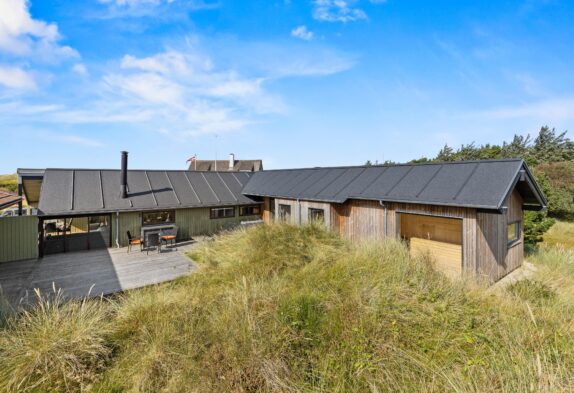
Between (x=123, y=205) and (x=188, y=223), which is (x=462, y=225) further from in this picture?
(x=123, y=205)

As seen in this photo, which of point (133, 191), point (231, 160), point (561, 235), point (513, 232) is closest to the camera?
point (513, 232)

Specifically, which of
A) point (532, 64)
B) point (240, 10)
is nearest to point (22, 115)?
point (240, 10)

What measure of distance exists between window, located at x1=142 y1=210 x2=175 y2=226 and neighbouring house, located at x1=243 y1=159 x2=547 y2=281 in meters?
5.43

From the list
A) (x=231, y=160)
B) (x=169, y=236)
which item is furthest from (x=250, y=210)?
(x=231, y=160)

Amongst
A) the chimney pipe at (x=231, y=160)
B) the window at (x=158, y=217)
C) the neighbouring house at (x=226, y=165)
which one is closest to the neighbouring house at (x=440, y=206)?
the window at (x=158, y=217)

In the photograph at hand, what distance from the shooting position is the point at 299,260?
21.1ft

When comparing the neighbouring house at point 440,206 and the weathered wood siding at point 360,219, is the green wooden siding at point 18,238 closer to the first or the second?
the neighbouring house at point 440,206

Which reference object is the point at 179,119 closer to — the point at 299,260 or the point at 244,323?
the point at 299,260

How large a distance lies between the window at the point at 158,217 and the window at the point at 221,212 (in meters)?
2.05

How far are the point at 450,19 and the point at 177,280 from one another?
1402 centimetres

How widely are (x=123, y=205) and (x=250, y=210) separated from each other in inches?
262

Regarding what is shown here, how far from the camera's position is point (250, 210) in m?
15.7

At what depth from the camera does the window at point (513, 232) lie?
8.67m

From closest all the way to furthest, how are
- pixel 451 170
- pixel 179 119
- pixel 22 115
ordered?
pixel 451 170 → pixel 22 115 → pixel 179 119
